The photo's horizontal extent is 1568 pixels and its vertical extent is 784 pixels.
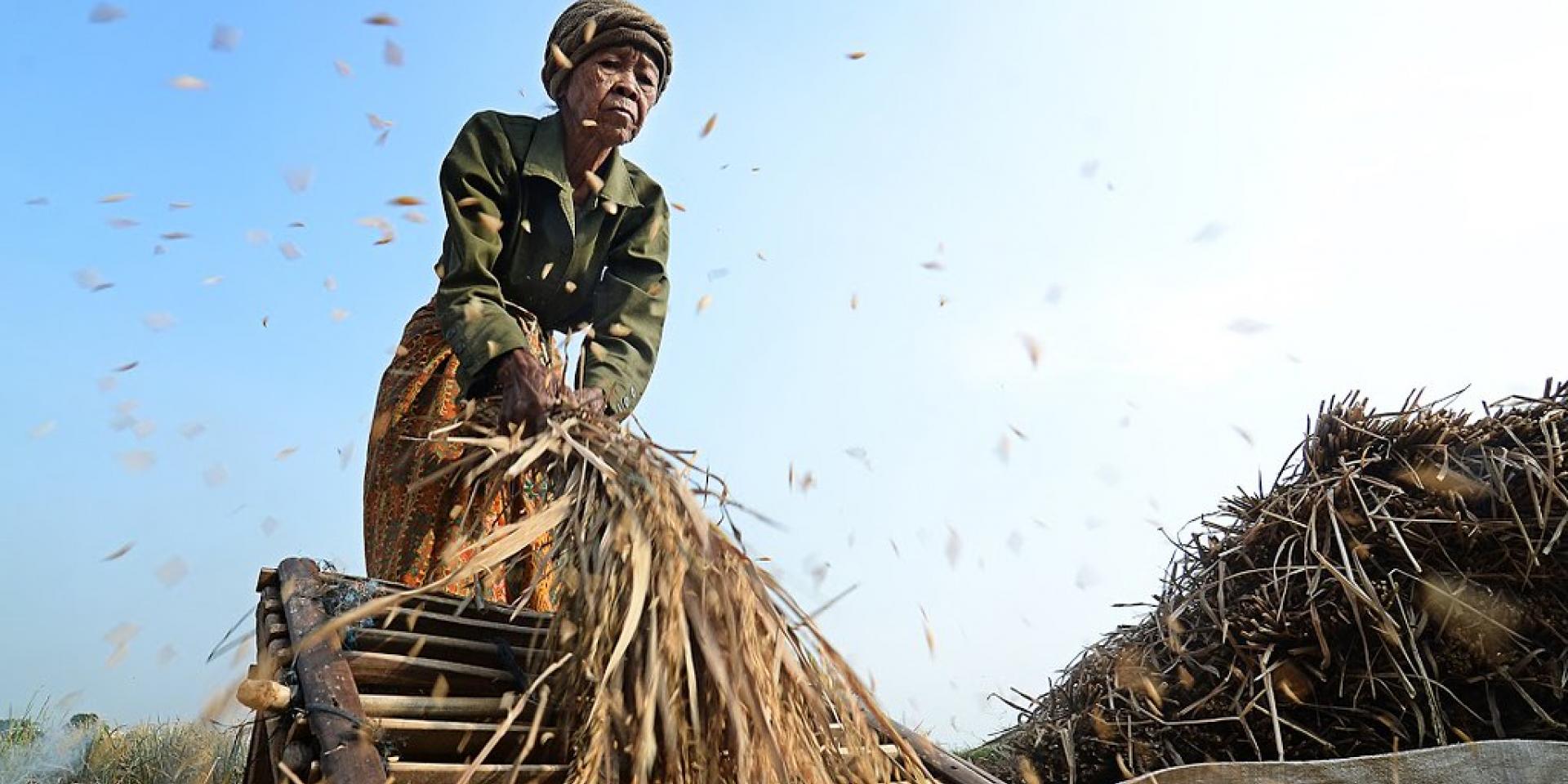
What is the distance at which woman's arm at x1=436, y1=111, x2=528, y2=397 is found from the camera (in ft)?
7.84

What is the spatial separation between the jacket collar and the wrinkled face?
0.06m

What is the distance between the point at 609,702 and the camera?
1.44 m

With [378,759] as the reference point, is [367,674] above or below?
above

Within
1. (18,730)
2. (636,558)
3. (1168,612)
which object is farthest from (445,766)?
(18,730)

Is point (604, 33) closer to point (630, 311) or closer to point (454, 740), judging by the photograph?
point (630, 311)

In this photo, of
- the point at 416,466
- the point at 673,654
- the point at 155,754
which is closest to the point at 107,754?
the point at 155,754

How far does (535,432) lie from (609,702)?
824 mm

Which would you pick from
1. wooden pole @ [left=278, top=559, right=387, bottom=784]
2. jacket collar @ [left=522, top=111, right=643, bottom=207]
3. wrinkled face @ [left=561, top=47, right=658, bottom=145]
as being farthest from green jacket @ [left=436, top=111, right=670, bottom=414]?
wooden pole @ [left=278, top=559, right=387, bottom=784]

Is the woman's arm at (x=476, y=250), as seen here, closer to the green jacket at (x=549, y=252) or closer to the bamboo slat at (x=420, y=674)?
the green jacket at (x=549, y=252)

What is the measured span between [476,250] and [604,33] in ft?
2.24

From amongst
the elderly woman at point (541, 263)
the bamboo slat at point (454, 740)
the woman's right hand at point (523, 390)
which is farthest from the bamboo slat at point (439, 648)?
the elderly woman at point (541, 263)

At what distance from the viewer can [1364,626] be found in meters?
2.37

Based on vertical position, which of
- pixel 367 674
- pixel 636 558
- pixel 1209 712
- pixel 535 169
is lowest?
pixel 1209 712

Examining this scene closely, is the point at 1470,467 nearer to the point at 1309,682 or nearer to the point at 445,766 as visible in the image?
the point at 1309,682
